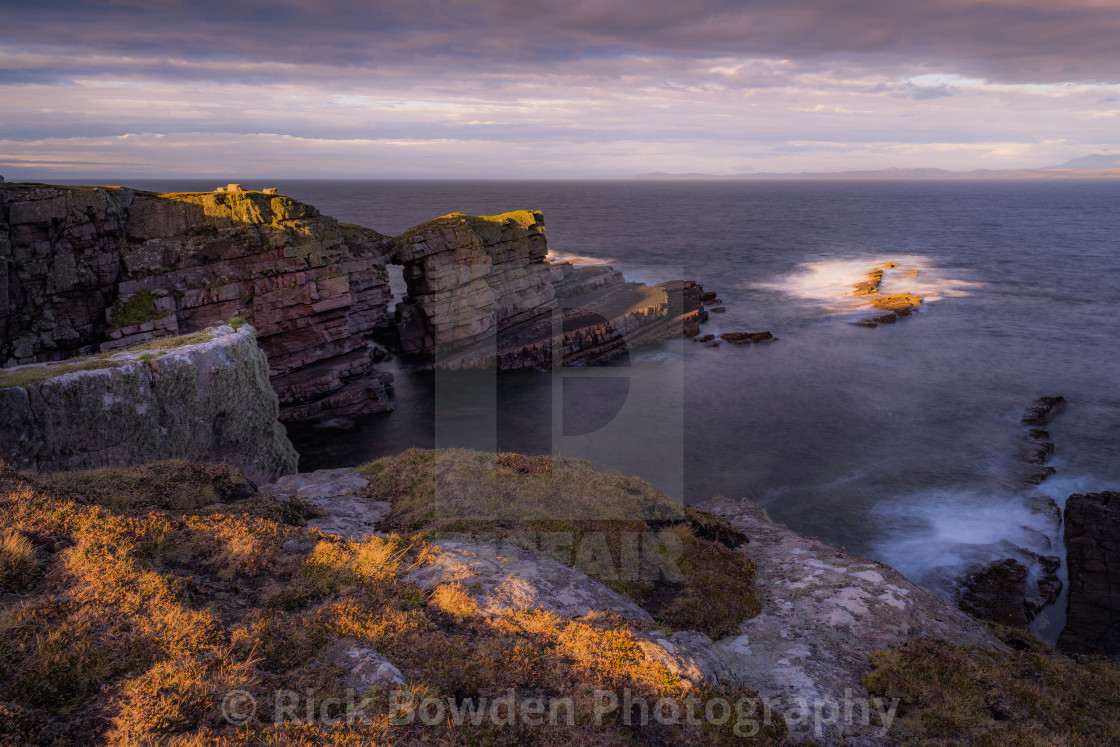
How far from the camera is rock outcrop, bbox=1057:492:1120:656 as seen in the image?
17656mm

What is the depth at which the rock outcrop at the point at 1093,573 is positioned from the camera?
17.7 meters

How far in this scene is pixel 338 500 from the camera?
14969 mm

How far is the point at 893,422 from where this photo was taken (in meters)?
35.1

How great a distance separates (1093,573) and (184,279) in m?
40.8

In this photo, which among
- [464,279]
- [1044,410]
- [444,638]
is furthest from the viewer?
[464,279]

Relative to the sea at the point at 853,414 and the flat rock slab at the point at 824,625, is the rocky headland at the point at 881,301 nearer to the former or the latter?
the sea at the point at 853,414

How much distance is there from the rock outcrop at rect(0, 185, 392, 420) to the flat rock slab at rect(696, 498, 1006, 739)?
28.1 meters

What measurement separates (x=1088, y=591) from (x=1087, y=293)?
65321 millimetres

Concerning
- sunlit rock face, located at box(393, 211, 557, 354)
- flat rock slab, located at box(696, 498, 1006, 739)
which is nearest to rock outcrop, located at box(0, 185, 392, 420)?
sunlit rock face, located at box(393, 211, 557, 354)

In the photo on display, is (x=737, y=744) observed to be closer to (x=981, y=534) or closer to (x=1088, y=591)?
(x=1088, y=591)

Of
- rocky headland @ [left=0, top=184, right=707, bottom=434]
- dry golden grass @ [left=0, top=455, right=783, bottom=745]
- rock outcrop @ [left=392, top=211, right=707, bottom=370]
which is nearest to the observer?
dry golden grass @ [left=0, top=455, right=783, bottom=745]

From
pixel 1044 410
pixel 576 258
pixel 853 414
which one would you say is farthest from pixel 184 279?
pixel 576 258

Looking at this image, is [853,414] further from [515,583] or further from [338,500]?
[515,583]

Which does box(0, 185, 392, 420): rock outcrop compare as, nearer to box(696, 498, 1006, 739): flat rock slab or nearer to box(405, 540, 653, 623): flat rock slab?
box(405, 540, 653, 623): flat rock slab
